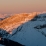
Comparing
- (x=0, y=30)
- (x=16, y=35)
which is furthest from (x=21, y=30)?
(x=0, y=30)

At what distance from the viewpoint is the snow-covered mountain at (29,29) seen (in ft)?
123

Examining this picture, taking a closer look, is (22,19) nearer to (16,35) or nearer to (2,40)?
(16,35)

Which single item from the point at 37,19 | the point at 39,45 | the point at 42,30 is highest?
the point at 37,19

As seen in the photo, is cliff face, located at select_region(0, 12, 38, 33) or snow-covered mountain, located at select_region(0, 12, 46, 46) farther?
cliff face, located at select_region(0, 12, 38, 33)

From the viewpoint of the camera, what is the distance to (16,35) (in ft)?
132

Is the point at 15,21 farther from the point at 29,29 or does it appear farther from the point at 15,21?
the point at 29,29

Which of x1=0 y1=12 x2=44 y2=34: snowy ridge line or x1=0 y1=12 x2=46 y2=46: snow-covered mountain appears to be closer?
x1=0 y1=12 x2=46 y2=46: snow-covered mountain

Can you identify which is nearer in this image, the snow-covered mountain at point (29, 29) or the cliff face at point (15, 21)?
the snow-covered mountain at point (29, 29)

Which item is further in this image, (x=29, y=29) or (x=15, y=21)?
(x=15, y=21)

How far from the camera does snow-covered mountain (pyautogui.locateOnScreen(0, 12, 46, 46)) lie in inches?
1474

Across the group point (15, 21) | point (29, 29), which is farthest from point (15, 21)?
point (29, 29)

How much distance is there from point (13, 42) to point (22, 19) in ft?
40.7

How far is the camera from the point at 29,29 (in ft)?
136

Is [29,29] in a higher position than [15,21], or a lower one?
lower
